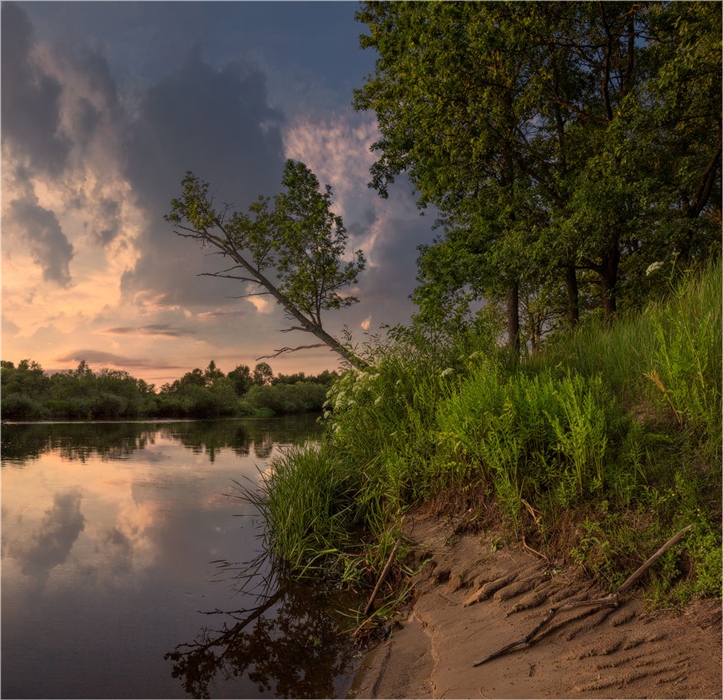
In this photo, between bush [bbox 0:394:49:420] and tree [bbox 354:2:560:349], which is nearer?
tree [bbox 354:2:560:349]

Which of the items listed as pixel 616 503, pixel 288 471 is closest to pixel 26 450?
pixel 288 471

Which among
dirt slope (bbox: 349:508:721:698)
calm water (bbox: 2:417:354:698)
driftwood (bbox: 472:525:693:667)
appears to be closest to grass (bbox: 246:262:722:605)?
driftwood (bbox: 472:525:693:667)

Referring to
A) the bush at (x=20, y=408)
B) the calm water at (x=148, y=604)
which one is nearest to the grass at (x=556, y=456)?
the calm water at (x=148, y=604)

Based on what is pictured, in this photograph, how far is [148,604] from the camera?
5.23 metres

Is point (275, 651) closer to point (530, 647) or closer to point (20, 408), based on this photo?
point (530, 647)

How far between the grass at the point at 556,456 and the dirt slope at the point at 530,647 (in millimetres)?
266

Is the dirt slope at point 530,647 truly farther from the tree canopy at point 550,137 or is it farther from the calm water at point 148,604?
the tree canopy at point 550,137

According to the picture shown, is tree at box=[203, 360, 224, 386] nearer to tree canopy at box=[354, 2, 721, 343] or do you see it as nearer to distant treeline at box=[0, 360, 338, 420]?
distant treeline at box=[0, 360, 338, 420]

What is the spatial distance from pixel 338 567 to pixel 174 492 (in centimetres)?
553

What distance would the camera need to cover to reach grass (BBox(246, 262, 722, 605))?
3926 mm

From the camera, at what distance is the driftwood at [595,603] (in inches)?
132

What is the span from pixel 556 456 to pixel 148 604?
4.23 metres

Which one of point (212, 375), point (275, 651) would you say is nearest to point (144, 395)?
point (212, 375)

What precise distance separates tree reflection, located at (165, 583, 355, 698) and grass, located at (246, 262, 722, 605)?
66cm
